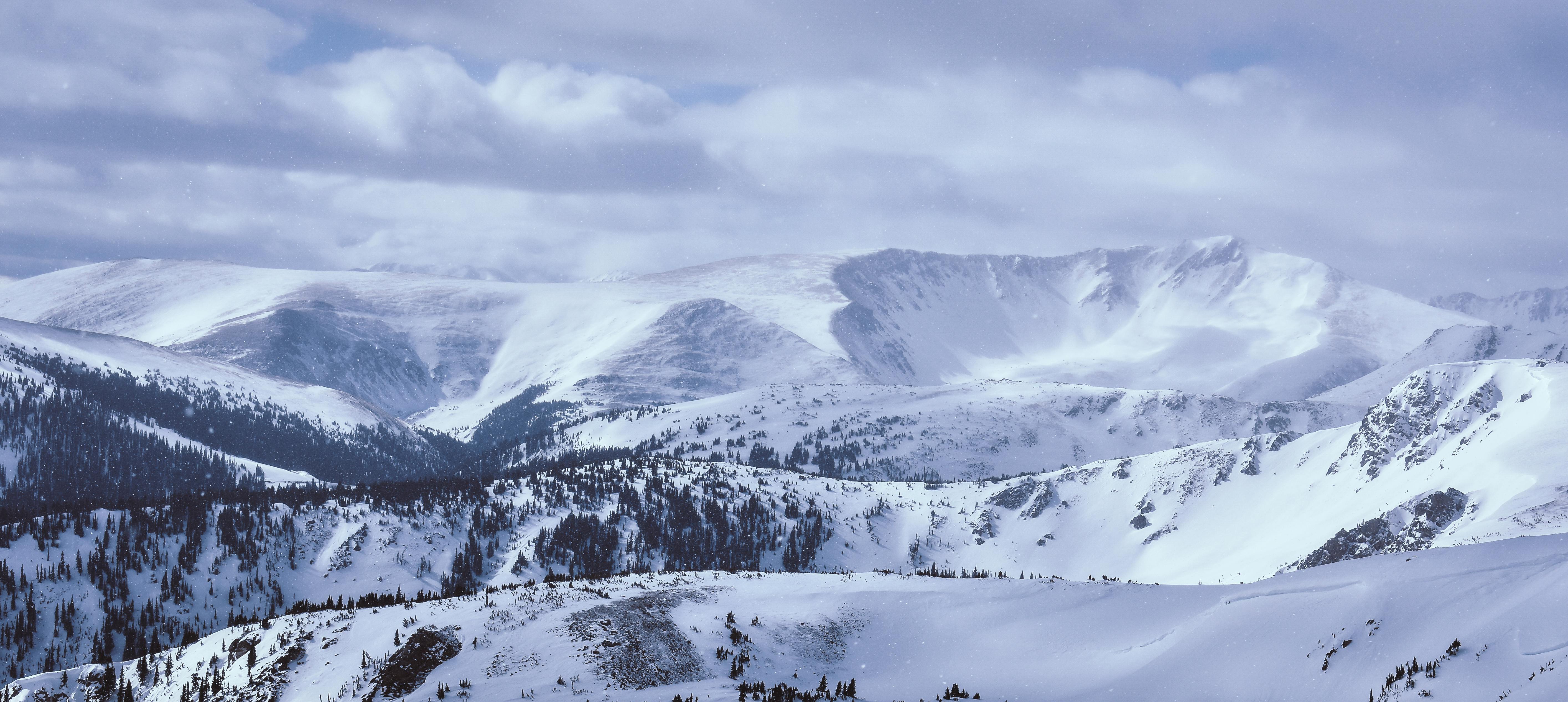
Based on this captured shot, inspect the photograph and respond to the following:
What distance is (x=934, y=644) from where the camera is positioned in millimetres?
54656

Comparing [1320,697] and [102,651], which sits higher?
[1320,697]

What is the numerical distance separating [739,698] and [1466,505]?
524 feet


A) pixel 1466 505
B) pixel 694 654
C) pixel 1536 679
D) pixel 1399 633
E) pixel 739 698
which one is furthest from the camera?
pixel 1466 505

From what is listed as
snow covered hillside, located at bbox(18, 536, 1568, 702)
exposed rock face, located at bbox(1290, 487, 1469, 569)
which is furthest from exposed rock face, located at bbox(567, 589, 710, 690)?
exposed rock face, located at bbox(1290, 487, 1469, 569)

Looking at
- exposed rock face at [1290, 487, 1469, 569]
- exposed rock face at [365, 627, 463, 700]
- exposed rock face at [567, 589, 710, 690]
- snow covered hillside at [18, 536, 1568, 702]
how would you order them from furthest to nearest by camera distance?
exposed rock face at [1290, 487, 1469, 569] < exposed rock face at [567, 589, 710, 690] < exposed rock face at [365, 627, 463, 700] < snow covered hillside at [18, 536, 1568, 702]

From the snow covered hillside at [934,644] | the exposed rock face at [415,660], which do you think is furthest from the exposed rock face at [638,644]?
the exposed rock face at [415,660]

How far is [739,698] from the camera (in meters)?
39.5

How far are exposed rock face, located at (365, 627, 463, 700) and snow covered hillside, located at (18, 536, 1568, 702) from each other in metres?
0.10

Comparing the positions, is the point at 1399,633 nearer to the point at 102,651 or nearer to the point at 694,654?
→ the point at 694,654

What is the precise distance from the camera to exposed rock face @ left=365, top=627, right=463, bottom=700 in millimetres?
43344

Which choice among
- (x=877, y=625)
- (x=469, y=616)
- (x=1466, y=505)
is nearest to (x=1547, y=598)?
(x=877, y=625)

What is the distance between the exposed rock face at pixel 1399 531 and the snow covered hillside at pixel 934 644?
125 metres

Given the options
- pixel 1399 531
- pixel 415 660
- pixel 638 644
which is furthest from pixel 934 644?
pixel 1399 531

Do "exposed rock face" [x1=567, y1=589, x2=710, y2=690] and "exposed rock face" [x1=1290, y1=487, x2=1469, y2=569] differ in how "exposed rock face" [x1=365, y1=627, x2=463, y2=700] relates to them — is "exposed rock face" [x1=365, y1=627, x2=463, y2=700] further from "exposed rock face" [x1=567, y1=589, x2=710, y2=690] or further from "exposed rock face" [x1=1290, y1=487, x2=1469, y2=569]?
"exposed rock face" [x1=1290, y1=487, x2=1469, y2=569]
